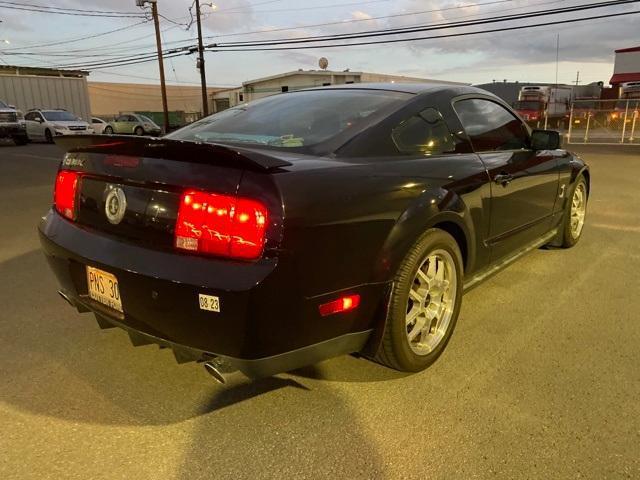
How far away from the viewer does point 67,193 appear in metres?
2.77

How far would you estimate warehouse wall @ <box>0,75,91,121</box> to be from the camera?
33.6 meters

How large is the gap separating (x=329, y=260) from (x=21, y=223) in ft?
19.1

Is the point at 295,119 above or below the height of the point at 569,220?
above

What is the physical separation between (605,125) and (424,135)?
23727 millimetres

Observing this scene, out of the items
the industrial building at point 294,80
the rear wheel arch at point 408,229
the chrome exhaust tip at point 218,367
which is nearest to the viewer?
the chrome exhaust tip at point 218,367

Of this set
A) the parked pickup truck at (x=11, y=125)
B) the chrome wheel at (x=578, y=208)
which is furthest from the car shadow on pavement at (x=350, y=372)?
the parked pickup truck at (x=11, y=125)

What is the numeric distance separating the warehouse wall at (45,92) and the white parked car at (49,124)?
9.67 metres

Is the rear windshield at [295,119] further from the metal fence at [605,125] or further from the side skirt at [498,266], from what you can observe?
the metal fence at [605,125]

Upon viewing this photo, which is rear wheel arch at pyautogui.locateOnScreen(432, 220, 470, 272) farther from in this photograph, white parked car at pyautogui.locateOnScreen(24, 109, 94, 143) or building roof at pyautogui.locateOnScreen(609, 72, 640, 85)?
building roof at pyautogui.locateOnScreen(609, 72, 640, 85)

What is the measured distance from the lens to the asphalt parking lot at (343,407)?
2.08 metres

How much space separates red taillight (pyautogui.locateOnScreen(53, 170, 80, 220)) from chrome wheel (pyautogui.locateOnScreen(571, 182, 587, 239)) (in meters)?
4.27

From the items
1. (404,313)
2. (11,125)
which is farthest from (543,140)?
(11,125)

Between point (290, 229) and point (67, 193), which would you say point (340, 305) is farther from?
point (67, 193)

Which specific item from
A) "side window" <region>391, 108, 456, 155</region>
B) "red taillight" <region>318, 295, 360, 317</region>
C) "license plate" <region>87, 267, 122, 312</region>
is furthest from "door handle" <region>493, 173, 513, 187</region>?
"license plate" <region>87, 267, 122, 312</region>
